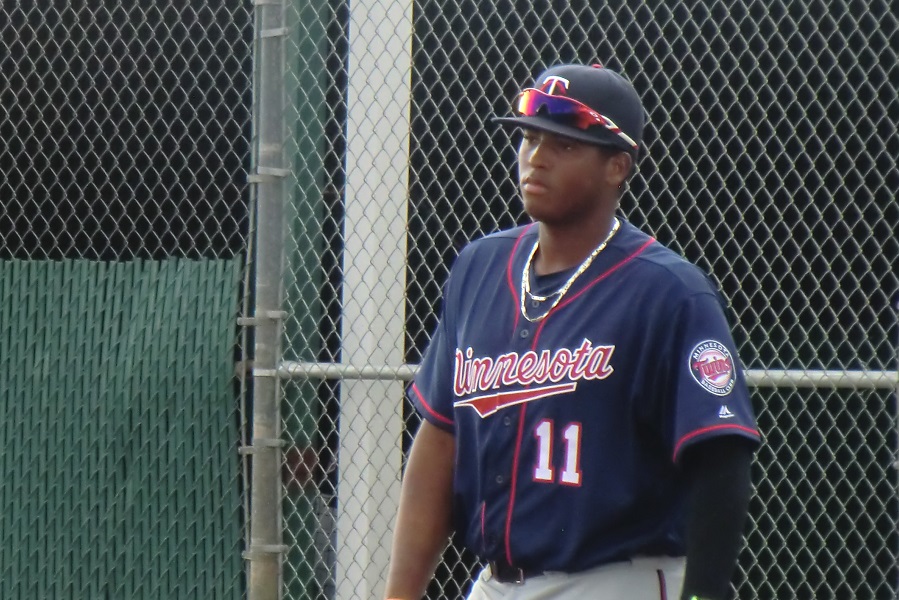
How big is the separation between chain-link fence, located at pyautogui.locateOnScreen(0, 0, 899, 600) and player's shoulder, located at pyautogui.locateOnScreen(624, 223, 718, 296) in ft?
7.15

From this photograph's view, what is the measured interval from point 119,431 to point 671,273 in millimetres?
2992

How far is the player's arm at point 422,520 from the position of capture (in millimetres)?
2291

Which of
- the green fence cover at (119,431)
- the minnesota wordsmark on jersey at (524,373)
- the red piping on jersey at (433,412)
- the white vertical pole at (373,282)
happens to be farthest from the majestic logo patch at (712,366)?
the green fence cover at (119,431)

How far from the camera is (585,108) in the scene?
2117 millimetres

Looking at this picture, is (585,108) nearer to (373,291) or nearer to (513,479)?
(513,479)

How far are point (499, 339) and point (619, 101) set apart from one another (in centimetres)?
48

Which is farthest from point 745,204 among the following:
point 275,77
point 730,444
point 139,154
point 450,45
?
point 730,444

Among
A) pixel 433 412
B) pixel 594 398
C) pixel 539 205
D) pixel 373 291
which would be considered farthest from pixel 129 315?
pixel 594 398

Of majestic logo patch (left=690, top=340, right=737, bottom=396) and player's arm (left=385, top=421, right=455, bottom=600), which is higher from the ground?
majestic logo patch (left=690, top=340, right=737, bottom=396)

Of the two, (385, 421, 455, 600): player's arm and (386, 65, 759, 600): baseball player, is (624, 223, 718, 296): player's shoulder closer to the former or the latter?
(386, 65, 759, 600): baseball player

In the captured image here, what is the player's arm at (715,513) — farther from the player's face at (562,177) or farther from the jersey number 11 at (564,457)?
the player's face at (562,177)

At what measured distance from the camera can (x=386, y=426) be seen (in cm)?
445

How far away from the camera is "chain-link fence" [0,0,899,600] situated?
4.32 m

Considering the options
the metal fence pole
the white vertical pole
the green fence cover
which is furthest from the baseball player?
the green fence cover
